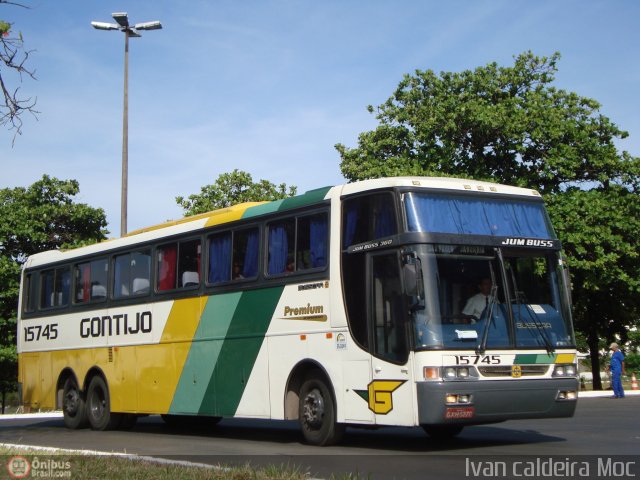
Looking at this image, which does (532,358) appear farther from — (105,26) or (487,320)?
(105,26)

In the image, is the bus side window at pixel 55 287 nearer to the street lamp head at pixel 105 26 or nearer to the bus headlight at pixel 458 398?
the street lamp head at pixel 105 26

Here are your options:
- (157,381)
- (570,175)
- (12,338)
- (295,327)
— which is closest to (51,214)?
(12,338)

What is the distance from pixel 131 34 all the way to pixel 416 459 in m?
20.7

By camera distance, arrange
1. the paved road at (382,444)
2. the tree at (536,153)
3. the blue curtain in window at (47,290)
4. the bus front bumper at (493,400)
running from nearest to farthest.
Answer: the paved road at (382,444)
the bus front bumper at (493,400)
the blue curtain in window at (47,290)
the tree at (536,153)

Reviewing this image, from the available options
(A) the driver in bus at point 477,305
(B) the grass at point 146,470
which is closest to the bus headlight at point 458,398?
(A) the driver in bus at point 477,305

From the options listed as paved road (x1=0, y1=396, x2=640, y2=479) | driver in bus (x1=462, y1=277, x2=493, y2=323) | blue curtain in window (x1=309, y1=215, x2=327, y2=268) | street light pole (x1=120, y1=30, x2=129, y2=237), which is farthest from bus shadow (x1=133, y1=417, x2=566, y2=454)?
street light pole (x1=120, y1=30, x2=129, y2=237)

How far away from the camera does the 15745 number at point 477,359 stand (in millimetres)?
11503

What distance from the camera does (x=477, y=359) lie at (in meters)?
11.6

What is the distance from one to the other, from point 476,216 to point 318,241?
229 centimetres

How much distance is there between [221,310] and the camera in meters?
15.3

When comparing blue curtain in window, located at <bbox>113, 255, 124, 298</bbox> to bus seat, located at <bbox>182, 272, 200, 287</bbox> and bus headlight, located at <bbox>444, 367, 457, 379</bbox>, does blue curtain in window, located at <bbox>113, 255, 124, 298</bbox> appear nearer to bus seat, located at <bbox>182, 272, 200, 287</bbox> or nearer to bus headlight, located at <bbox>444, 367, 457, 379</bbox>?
bus seat, located at <bbox>182, 272, 200, 287</bbox>

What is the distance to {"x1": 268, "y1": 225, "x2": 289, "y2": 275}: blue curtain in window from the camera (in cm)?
1404

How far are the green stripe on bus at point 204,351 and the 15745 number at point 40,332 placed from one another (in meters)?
5.02

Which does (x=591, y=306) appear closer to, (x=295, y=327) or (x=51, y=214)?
(x=51, y=214)
